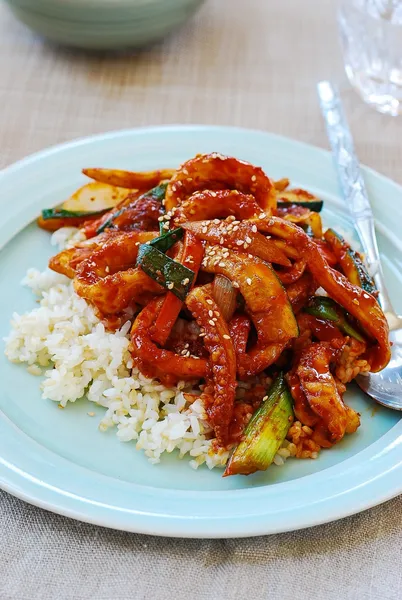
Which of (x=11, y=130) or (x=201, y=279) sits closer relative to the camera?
(x=201, y=279)

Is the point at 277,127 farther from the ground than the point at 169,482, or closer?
farther from the ground

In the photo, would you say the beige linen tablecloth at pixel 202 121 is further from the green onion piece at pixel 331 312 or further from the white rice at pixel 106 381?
the green onion piece at pixel 331 312

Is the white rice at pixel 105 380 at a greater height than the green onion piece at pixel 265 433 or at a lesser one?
lesser

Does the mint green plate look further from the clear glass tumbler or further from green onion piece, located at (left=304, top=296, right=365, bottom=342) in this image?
the clear glass tumbler

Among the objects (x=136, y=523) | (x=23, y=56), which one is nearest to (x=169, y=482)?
(x=136, y=523)

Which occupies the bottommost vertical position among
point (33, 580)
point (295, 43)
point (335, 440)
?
point (33, 580)

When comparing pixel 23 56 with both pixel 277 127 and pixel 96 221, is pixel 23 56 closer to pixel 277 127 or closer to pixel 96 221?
pixel 277 127

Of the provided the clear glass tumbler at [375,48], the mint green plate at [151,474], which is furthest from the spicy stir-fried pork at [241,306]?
the clear glass tumbler at [375,48]

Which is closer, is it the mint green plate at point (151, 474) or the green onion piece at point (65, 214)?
the mint green plate at point (151, 474)
